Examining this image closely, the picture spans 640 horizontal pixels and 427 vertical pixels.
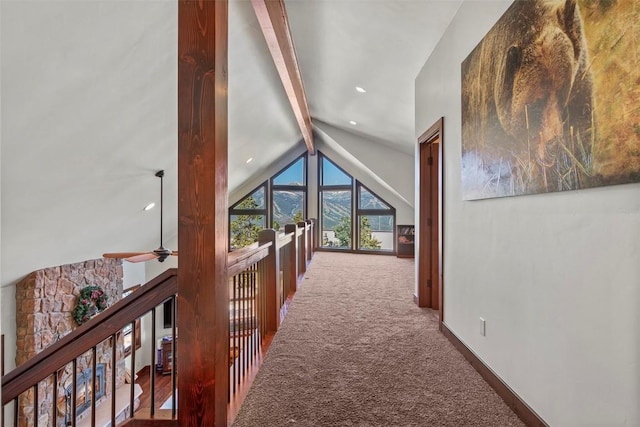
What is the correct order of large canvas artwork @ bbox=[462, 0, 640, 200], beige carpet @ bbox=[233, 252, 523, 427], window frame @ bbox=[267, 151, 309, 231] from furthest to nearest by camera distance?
window frame @ bbox=[267, 151, 309, 231] → beige carpet @ bbox=[233, 252, 523, 427] → large canvas artwork @ bbox=[462, 0, 640, 200]

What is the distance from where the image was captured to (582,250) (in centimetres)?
142

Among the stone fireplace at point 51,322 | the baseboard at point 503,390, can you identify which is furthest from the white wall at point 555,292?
the stone fireplace at point 51,322

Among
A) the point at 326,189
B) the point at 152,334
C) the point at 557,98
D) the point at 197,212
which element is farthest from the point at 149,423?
the point at 326,189

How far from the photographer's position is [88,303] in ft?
18.7

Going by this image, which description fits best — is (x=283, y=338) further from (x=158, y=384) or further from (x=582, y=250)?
(x=158, y=384)

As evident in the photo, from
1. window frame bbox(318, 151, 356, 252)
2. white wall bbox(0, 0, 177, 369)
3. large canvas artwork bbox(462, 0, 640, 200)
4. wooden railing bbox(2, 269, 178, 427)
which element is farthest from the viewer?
window frame bbox(318, 151, 356, 252)

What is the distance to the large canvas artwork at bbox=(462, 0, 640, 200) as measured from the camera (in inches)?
46.8

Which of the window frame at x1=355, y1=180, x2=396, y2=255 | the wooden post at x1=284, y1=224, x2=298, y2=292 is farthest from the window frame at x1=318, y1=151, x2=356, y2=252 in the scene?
the wooden post at x1=284, y1=224, x2=298, y2=292

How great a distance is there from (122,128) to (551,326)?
412 centimetres

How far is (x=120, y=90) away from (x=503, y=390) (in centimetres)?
389

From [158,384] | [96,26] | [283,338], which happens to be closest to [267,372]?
[283,338]

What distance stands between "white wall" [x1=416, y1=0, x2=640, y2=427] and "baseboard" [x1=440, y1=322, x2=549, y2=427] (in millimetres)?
40

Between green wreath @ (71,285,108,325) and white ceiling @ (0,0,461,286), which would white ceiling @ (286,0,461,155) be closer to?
white ceiling @ (0,0,461,286)

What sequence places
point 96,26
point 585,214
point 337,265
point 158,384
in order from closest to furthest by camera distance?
1. point 585,214
2. point 96,26
3. point 337,265
4. point 158,384
